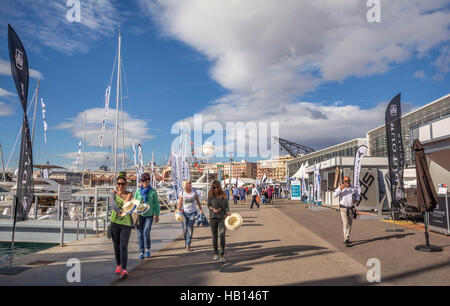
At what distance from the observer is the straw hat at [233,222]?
22.6 feet

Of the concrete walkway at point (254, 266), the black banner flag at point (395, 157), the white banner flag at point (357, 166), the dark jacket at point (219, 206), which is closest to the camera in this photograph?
the concrete walkway at point (254, 266)

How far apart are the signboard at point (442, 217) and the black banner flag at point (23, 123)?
1153cm

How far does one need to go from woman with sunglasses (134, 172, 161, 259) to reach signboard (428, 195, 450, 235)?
8.76 metres

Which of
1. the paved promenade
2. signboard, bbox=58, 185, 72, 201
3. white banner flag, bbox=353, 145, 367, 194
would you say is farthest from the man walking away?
signboard, bbox=58, 185, 72, 201

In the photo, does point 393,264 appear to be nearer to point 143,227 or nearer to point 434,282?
point 434,282

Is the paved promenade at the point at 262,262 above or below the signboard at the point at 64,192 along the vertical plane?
below

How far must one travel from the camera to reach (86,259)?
6.95 m

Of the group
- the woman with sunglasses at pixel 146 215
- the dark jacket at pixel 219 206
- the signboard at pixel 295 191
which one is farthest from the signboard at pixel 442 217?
the signboard at pixel 295 191

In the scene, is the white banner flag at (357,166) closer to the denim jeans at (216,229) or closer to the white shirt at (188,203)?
the white shirt at (188,203)

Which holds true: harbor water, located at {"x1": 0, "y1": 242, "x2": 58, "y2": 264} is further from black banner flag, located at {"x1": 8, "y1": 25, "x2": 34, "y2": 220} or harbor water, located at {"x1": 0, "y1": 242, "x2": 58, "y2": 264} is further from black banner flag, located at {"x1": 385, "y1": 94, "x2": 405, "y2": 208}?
black banner flag, located at {"x1": 385, "y1": 94, "x2": 405, "y2": 208}

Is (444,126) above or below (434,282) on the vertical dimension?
above

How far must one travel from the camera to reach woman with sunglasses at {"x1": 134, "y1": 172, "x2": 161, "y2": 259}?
7184mm
